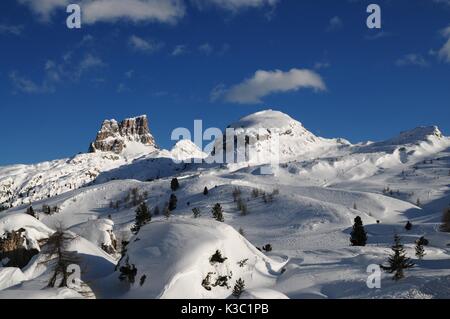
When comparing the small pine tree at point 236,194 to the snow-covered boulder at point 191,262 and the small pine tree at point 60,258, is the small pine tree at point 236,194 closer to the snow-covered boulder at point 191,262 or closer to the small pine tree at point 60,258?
the snow-covered boulder at point 191,262

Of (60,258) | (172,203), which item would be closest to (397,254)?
(60,258)

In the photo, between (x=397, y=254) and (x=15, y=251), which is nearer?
(x=397, y=254)

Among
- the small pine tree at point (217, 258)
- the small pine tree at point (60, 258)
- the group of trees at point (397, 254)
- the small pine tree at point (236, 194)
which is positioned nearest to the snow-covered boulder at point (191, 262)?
the small pine tree at point (217, 258)

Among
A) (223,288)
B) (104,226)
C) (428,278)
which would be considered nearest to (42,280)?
(223,288)

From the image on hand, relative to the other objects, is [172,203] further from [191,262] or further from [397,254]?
[397,254]

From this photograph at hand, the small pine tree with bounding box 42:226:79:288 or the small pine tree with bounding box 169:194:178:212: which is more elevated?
the small pine tree with bounding box 169:194:178:212

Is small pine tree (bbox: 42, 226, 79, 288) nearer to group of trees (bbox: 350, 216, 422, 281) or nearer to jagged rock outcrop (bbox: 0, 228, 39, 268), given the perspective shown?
jagged rock outcrop (bbox: 0, 228, 39, 268)

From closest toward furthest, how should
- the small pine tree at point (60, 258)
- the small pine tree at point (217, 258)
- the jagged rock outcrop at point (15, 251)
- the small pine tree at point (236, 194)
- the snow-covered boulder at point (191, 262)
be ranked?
1. the snow-covered boulder at point (191, 262)
2. the small pine tree at point (60, 258)
3. the small pine tree at point (217, 258)
4. the jagged rock outcrop at point (15, 251)
5. the small pine tree at point (236, 194)

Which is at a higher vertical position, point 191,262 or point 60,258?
point 60,258

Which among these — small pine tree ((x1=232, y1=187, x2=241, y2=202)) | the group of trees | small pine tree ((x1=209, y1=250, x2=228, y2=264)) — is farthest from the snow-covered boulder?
small pine tree ((x1=232, y1=187, x2=241, y2=202))

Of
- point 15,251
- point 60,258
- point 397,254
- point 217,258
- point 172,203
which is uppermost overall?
point 172,203

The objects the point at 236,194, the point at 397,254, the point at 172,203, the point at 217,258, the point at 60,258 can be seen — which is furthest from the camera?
the point at 236,194

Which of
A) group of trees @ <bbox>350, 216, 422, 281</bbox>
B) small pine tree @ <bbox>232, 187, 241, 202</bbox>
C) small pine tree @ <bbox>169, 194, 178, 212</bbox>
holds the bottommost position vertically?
group of trees @ <bbox>350, 216, 422, 281</bbox>
